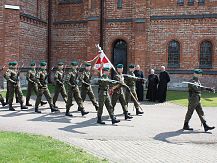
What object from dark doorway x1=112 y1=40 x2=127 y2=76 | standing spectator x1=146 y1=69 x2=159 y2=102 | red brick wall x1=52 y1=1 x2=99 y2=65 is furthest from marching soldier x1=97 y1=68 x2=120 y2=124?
red brick wall x1=52 y1=1 x2=99 y2=65

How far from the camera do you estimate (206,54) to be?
75.5 ft

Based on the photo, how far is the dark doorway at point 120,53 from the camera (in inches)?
974

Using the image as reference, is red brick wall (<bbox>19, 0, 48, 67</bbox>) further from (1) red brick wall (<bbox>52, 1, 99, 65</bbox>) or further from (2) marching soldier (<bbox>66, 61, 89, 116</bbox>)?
(2) marching soldier (<bbox>66, 61, 89, 116</bbox>)

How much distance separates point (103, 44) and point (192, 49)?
20.1 ft

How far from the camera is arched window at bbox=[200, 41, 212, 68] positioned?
2295 cm

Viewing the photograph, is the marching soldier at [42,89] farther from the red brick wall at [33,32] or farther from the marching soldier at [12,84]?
the red brick wall at [33,32]

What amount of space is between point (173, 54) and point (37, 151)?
1759 centimetres

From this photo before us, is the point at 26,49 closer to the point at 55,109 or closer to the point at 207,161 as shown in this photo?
the point at 55,109

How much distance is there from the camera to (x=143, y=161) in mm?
7191

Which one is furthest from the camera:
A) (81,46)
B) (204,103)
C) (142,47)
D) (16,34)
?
(81,46)

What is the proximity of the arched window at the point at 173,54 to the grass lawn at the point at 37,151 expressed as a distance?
53.2ft

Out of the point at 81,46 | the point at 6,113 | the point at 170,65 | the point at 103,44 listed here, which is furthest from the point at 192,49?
the point at 6,113

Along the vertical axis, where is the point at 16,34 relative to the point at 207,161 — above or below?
above

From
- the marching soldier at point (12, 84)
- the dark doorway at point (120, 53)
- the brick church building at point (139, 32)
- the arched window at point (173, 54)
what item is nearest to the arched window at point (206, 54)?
the brick church building at point (139, 32)
